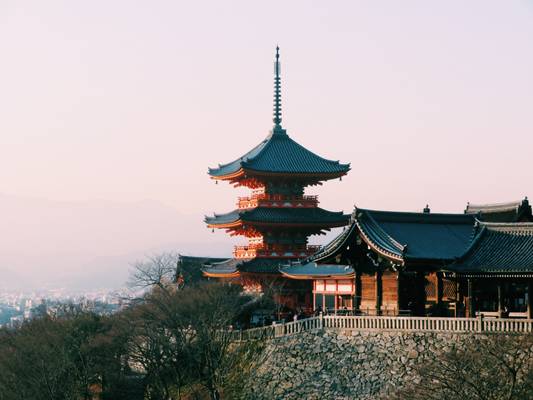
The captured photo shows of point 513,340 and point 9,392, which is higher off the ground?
point 513,340

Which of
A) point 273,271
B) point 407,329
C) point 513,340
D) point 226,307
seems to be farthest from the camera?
point 273,271

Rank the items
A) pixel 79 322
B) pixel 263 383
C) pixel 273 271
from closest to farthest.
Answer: pixel 263 383 < pixel 79 322 < pixel 273 271

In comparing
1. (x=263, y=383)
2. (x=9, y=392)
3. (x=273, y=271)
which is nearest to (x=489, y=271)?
(x=263, y=383)

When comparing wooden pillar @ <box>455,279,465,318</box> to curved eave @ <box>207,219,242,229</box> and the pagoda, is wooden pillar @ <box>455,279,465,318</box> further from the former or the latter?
curved eave @ <box>207,219,242,229</box>

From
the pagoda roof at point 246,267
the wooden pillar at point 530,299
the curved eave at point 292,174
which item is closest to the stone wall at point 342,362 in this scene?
the wooden pillar at point 530,299

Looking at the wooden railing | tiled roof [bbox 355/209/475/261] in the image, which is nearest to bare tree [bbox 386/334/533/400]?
the wooden railing

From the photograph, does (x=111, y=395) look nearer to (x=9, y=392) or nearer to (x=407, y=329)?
(x=9, y=392)

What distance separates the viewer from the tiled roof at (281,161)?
211ft

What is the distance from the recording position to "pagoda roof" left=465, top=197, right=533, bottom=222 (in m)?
51.9

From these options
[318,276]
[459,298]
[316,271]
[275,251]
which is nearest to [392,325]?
[459,298]

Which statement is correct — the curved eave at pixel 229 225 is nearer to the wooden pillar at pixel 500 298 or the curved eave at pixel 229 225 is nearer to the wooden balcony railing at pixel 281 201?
the wooden balcony railing at pixel 281 201

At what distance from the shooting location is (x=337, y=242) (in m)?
50.3

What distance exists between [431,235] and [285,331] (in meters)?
7.93

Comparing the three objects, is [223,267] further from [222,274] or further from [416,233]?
[416,233]
